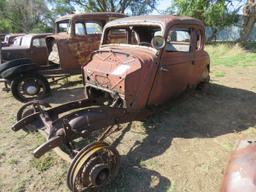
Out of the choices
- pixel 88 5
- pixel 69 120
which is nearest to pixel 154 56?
pixel 69 120

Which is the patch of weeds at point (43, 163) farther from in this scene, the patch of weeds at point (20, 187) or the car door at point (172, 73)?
the car door at point (172, 73)

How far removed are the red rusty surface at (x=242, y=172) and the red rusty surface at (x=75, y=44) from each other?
233 inches

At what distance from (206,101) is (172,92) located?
1545mm

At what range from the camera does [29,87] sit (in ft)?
22.8

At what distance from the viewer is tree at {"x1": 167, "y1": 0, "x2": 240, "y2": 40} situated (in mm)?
14633

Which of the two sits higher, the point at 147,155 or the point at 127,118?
the point at 127,118

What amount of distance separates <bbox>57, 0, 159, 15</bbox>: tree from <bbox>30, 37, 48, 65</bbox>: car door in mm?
16194

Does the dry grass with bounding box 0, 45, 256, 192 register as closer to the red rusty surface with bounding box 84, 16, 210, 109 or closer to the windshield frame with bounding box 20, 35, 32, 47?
the red rusty surface with bounding box 84, 16, 210, 109

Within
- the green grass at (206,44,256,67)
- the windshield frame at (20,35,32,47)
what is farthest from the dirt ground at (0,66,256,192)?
the green grass at (206,44,256,67)

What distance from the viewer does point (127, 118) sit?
4340 mm

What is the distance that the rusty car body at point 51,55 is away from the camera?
6.84 metres

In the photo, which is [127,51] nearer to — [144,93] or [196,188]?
[144,93]

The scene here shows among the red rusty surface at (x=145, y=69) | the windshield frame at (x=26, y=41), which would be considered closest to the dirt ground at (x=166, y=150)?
the red rusty surface at (x=145, y=69)

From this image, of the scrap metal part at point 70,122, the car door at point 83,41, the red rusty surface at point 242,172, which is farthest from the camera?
the car door at point 83,41
